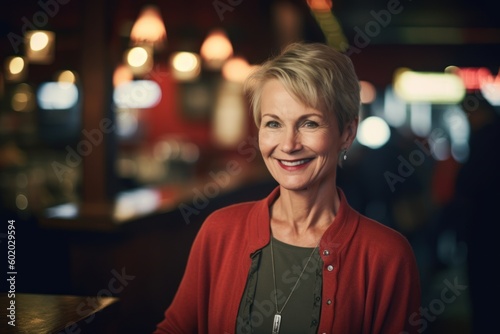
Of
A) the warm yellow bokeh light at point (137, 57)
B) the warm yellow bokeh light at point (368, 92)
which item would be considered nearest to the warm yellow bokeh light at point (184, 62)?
the warm yellow bokeh light at point (137, 57)

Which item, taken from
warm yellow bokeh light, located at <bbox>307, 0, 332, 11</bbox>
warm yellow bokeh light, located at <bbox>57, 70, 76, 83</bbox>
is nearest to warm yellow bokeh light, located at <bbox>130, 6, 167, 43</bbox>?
warm yellow bokeh light, located at <bbox>307, 0, 332, 11</bbox>

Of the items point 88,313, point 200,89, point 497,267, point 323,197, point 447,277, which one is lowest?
point 447,277

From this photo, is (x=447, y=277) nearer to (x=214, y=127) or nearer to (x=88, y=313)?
(x=88, y=313)

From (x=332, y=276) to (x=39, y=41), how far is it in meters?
4.58

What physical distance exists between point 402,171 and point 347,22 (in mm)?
5159

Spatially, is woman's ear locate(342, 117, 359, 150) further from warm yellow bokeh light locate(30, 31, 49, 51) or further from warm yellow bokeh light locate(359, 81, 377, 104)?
warm yellow bokeh light locate(359, 81, 377, 104)

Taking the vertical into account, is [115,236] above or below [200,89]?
below

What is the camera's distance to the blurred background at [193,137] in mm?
4047

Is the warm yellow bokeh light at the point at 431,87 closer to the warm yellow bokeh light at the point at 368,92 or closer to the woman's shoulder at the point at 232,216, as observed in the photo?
the warm yellow bokeh light at the point at 368,92

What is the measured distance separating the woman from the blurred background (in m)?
0.43

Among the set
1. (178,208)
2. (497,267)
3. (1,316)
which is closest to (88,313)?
(1,316)

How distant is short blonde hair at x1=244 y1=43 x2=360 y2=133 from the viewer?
1815mm

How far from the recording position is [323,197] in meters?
1.98

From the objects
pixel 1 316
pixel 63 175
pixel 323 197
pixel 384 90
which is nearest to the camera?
pixel 1 316
